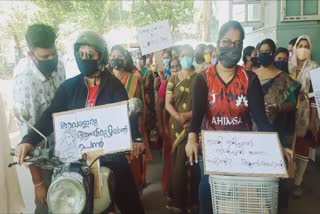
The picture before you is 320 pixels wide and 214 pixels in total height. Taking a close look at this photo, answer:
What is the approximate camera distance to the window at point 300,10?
23.9 feet

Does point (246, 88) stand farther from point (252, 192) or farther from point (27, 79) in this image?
point (27, 79)

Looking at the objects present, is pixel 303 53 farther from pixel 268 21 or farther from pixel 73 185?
pixel 73 185

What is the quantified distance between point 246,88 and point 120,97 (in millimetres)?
723

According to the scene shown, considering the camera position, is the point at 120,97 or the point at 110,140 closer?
the point at 110,140

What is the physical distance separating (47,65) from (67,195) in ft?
4.21

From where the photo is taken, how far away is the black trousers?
207 cm

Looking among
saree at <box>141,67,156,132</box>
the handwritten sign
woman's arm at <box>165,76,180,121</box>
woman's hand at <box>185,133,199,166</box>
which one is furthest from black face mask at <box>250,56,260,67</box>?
the handwritten sign

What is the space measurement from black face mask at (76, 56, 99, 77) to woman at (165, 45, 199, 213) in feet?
5.64

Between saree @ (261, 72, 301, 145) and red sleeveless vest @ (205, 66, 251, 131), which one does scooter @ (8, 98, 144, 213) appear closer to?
red sleeveless vest @ (205, 66, 251, 131)

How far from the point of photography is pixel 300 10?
292 inches

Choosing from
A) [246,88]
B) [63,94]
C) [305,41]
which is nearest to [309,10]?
[305,41]

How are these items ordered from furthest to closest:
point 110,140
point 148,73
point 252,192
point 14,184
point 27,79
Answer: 1. point 148,73
2. point 14,184
3. point 27,79
4. point 110,140
5. point 252,192

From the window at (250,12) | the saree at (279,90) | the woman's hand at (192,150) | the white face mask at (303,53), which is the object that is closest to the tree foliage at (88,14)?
the window at (250,12)

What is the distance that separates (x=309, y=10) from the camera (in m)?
7.36
